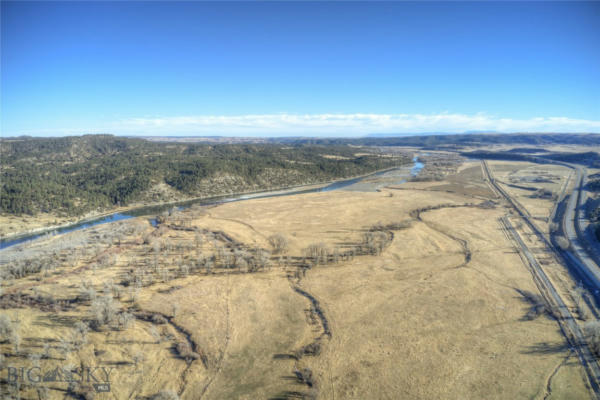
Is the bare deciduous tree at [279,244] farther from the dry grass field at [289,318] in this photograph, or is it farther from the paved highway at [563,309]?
the paved highway at [563,309]

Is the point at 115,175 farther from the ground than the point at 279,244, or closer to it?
farther from the ground

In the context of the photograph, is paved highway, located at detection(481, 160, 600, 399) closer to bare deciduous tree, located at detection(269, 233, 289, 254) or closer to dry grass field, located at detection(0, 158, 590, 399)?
dry grass field, located at detection(0, 158, 590, 399)

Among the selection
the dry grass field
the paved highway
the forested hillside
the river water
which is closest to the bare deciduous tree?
the dry grass field

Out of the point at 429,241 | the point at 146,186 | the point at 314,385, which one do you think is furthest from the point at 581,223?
the point at 146,186

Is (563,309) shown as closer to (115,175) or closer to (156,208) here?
(156,208)

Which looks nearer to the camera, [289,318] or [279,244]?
[289,318]

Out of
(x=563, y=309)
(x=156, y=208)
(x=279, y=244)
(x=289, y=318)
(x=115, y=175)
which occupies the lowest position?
(x=289, y=318)

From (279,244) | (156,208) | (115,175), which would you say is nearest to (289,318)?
(279,244)
